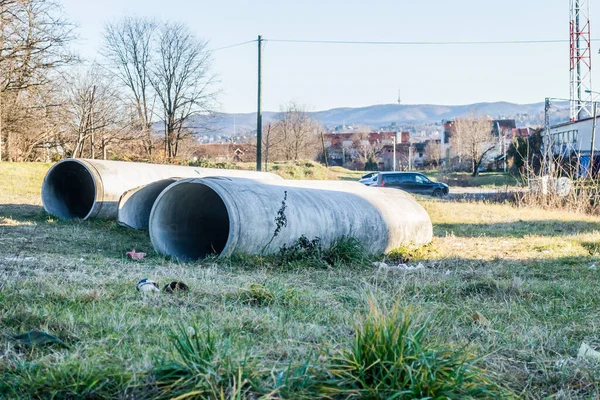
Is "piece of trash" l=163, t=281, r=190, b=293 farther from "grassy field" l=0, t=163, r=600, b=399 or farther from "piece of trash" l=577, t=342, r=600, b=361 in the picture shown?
"piece of trash" l=577, t=342, r=600, b=361

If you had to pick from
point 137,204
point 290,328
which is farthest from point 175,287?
point 137,204

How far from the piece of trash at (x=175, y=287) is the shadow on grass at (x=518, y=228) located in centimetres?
807

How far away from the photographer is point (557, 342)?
12.6 ft

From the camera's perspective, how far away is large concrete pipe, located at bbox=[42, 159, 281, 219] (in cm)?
1295

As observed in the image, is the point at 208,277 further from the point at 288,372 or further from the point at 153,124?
the point at 153,124

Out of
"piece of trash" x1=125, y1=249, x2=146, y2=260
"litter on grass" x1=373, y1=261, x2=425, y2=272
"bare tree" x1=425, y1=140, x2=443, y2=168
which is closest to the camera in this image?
"litter on grass" x1=373, y1=261, x2=425, y2=272

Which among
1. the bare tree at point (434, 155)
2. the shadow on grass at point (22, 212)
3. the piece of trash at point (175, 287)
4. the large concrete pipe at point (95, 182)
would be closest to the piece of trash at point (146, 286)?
the piece of trash at point (175, 287)

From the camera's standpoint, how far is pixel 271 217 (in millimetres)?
8297

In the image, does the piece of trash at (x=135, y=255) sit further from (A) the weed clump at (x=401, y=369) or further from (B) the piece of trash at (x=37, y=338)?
(A) the weed clump at (x=401, y=369)

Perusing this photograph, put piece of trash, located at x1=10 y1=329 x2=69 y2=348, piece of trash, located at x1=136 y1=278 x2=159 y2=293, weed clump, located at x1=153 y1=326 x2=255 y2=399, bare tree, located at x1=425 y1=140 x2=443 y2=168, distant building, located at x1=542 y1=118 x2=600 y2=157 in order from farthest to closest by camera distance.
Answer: bare tree, located at x1=425 y1=140 x2=443 y2=168
distant building, located at x1=542 y1=118 x2=600 y2=157
piece of trash, located at x1=136 y1=278 x2=159 y2=293
piece of trash, located at x1=10 y1=329 x2=69 y2=348
weed clump, located at x1=153 y1=326 x2=255 y2=399

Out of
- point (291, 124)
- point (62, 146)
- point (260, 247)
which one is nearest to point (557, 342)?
point (260, 247)

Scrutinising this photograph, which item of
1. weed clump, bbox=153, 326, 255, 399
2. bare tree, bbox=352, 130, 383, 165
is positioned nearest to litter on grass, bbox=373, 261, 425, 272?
weed clump, bbox=153, 326, 255, 399

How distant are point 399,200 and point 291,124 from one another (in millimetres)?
66199

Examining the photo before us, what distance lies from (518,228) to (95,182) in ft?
29.9
